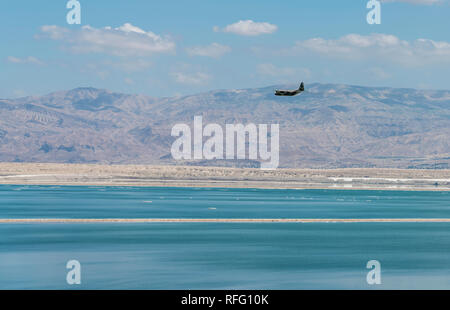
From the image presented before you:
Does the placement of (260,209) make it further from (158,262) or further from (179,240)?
(158,262)

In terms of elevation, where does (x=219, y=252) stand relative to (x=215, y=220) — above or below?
below

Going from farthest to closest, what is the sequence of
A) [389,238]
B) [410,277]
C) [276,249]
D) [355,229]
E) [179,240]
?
[355,229], [389,238], [179,240], [276,249], [410,277]

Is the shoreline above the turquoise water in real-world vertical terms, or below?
above

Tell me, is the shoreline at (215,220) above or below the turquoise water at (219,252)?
above

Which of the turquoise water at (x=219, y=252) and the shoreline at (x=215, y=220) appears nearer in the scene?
the turquoise water at (x=219, y=252)

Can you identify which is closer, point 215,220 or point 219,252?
point 219,252

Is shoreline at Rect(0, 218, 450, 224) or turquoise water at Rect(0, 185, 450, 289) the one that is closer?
turquoise water at Rect(0, 185, 450, 289)

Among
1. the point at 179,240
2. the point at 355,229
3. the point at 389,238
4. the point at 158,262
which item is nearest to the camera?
the point at 158,262
